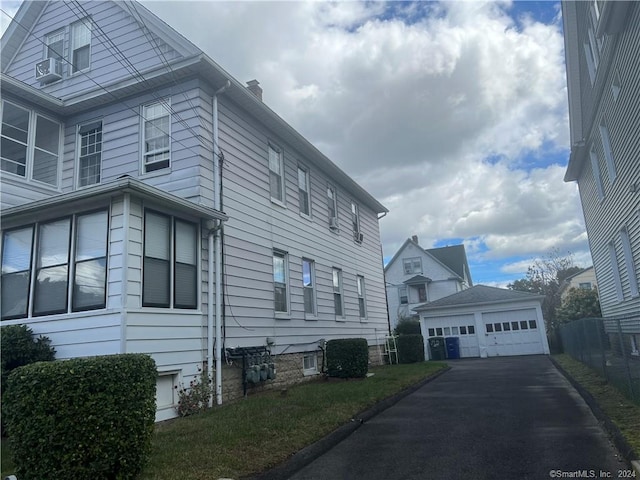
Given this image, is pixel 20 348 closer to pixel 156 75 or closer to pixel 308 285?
pixel 156 75

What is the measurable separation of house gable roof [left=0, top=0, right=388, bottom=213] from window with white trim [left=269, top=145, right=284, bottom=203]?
1.83 ft

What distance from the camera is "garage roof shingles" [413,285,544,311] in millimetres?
24828

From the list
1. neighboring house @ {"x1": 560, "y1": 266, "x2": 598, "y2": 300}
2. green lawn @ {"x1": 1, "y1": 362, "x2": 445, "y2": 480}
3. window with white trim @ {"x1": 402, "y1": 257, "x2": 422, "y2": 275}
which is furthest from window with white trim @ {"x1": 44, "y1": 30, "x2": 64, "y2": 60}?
neighboring house @ {"x1": 560, "y1": 266, "x2": 598, "y2": 300}

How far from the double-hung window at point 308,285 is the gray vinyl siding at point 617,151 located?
28.4 feet

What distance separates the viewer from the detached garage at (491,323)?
24.4 meters

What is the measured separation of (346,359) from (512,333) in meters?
15.8

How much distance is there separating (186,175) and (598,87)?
10.9 metres

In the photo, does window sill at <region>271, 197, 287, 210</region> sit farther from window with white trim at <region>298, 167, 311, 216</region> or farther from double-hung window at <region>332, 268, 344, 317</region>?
double-hung window at <region>332, 268, 344, 317</region>

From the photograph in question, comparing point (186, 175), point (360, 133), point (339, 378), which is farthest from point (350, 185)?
point (186, 175)

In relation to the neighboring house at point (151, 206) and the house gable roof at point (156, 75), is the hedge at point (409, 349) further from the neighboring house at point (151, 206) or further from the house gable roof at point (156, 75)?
the house gable roof at point (156, 75)

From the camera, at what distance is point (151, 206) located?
8.20 metres

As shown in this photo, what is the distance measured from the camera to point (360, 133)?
18.5 m

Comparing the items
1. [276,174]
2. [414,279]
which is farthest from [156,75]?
[414,279]

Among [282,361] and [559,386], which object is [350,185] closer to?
[282,361]
